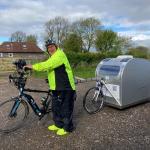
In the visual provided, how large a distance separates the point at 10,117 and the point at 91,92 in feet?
8.09

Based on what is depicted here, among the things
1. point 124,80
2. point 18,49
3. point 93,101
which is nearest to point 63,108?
point 93,101

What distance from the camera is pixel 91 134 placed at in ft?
17.1

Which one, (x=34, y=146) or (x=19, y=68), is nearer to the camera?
(x=34, y=146)

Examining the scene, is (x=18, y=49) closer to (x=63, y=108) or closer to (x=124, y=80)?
(x=124, y=80)

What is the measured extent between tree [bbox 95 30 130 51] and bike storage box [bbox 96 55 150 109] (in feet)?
129

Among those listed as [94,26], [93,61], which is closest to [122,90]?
[93,61]

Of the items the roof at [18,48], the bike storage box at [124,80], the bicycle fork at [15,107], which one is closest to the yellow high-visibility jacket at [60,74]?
the bicycle fork at [15,107]

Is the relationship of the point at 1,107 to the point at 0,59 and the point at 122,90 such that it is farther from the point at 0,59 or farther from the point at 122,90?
the point at 0,59

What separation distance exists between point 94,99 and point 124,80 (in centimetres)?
96

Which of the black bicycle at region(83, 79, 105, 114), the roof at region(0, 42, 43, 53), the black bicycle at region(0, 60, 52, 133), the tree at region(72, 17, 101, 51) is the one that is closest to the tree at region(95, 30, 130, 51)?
the tree at region(72, 17, 101, 51)

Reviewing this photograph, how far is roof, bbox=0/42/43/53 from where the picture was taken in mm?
63781

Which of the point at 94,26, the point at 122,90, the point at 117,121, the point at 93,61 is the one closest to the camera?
the point at 117,121

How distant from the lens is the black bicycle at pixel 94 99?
6.84 m

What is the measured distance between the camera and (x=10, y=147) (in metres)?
4.64
